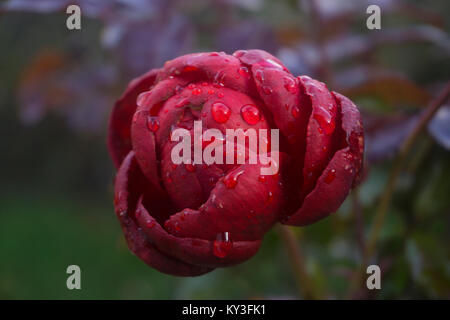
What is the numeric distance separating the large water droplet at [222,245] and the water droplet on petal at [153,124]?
0.30 feet

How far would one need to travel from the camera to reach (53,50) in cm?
109

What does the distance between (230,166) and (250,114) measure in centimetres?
4

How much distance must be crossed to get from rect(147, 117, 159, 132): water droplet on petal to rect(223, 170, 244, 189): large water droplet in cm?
7

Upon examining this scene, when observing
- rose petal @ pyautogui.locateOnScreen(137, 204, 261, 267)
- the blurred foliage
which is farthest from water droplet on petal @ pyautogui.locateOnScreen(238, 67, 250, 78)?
the blurred foliage

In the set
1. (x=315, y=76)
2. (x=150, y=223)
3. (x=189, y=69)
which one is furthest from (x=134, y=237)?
(x=315, y=76)

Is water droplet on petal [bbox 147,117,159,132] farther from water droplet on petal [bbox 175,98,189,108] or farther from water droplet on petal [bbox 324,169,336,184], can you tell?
water droplet on petal [bbox 324,169,336,184]

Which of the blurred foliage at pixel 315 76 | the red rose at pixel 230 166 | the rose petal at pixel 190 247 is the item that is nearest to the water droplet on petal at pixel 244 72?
the red rose at pixel 230 166

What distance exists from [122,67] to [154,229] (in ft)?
1.43

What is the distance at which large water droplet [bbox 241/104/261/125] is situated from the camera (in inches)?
14.1

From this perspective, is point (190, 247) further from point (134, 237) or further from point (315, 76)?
point (315, 76)

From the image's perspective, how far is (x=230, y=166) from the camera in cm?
A: 35

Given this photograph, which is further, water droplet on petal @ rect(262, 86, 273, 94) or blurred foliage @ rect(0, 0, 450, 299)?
blurred foliage @ rect(0, 0, 450, 299)

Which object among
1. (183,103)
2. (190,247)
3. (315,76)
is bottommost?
(190,247)
